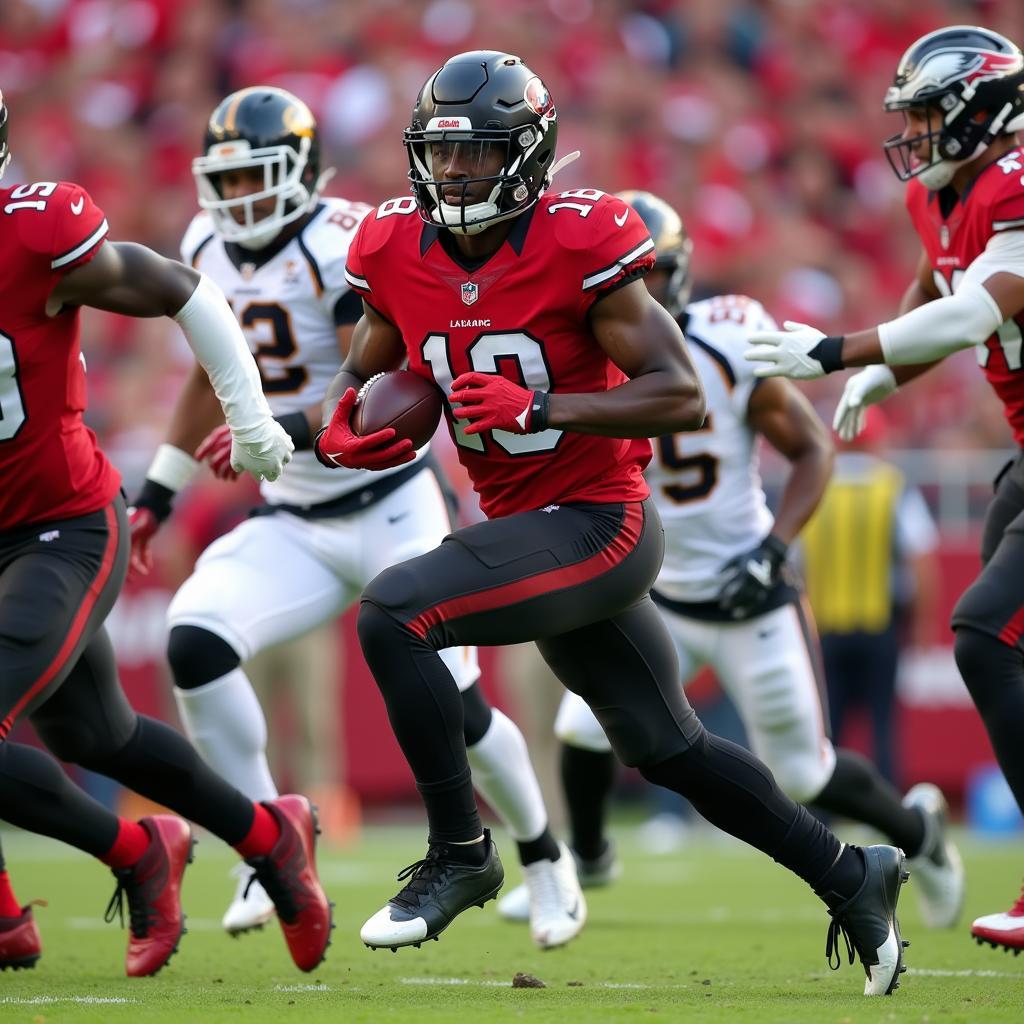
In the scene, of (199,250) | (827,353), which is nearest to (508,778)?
(827,353)

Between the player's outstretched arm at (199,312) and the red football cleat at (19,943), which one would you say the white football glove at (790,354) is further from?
the red football cleat at (19,943)

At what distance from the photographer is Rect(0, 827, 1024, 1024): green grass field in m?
3.63

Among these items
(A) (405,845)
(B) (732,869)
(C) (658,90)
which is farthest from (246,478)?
(C) (658,90)

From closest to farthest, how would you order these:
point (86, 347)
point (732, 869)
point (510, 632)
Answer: point (510, 632)
point (732, 869)
point (86, 347)

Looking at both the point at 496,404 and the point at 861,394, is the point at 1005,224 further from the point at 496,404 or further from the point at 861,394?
the point at 496,404

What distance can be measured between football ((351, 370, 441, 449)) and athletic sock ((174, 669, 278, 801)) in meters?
1.27

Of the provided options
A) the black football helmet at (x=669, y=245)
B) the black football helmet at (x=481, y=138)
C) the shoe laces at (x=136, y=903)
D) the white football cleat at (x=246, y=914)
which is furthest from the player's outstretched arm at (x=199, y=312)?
A: the black football helmet at (x=669, y=245)

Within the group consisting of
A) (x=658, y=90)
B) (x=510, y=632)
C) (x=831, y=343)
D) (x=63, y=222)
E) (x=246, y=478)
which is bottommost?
(x=246, y=478)

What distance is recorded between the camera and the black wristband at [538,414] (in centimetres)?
357

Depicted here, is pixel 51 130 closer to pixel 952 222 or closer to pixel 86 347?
pixel 86 347

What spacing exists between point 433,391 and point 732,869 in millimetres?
4455

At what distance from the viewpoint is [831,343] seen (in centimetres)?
423

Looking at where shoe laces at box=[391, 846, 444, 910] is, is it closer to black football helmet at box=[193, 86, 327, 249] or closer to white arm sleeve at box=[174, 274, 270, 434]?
white arm sleeve at box=[174, 274, 270, 434]

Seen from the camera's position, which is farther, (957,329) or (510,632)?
(957,329)
